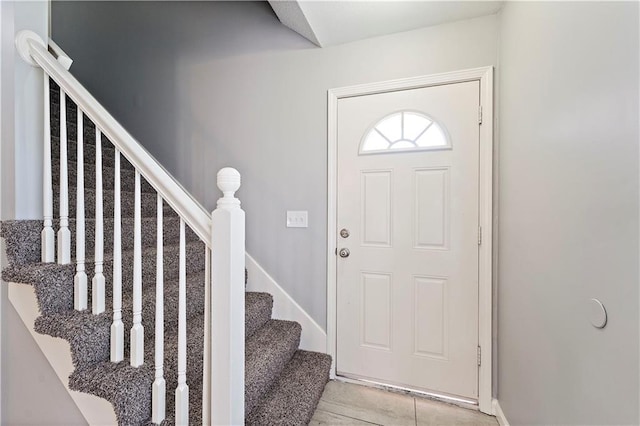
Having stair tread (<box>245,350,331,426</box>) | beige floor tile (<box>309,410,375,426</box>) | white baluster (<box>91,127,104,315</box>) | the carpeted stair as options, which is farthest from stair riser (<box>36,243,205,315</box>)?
beige floor tile (<box>309,410,375,426</box>)

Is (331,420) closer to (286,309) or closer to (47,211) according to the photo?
(286,309)

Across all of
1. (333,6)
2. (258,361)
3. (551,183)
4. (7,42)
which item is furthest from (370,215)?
(7,42)

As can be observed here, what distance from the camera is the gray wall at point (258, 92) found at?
1.79m

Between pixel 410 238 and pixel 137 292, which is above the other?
pixel 410 238

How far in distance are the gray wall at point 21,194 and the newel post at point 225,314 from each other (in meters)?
0.68

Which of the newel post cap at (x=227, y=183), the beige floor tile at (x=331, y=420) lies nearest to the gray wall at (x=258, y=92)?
the beige floor tile at (x=331, y=420)

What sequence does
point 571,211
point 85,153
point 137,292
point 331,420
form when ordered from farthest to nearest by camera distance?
point 85,153 → point 331,420 → point 137,292 → point 571,211

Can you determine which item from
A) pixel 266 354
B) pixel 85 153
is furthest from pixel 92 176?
pixel 266 354

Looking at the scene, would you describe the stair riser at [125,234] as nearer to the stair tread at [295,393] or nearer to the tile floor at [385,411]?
the stair tread at [295,393]

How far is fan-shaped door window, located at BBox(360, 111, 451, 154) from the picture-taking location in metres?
1.71

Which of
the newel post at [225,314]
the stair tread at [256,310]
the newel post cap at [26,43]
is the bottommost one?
the stair tread at [256,310]

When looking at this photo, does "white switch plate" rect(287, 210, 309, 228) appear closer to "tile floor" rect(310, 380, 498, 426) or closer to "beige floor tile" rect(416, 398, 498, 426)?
"tile floor" rect(310, 380, 498, 426)

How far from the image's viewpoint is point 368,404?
1636mm

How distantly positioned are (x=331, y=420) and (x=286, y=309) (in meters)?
0.74
